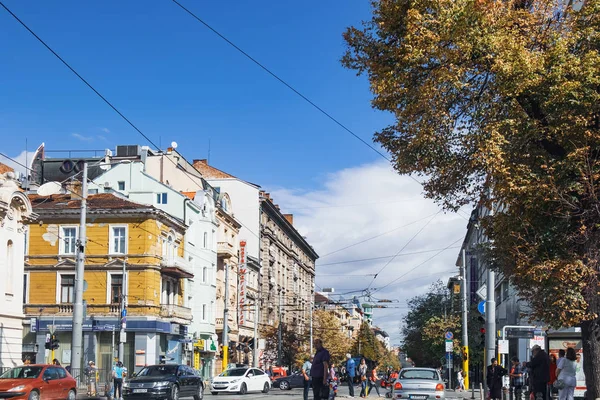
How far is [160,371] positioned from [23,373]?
492cm

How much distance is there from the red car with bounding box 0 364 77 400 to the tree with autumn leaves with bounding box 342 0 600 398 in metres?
16.2

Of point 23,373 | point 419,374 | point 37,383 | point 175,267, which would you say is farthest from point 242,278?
point 419,374

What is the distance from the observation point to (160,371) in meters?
29.4

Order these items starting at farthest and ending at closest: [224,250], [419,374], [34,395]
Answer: [224,250], [34,395], [419,374]

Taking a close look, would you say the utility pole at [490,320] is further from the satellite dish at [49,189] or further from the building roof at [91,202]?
the building roof at [91,202]

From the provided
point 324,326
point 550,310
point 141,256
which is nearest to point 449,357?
point 141,256

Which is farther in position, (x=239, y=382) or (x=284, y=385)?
(x=284, y=385)

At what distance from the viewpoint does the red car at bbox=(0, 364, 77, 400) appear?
25.1m

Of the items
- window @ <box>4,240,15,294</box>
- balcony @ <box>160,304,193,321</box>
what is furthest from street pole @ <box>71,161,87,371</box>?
balcony @ <box>160,304,193,321</box>

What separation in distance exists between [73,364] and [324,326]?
60453 millimetres

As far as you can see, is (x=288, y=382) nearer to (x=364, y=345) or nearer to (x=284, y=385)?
(x=284, y=385)

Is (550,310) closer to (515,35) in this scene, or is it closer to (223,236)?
(515,35)

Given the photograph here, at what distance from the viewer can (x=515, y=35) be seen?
570 inches

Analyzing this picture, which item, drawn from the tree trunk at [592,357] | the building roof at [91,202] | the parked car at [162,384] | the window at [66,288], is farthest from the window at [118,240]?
the tree trunk at [592,357]
